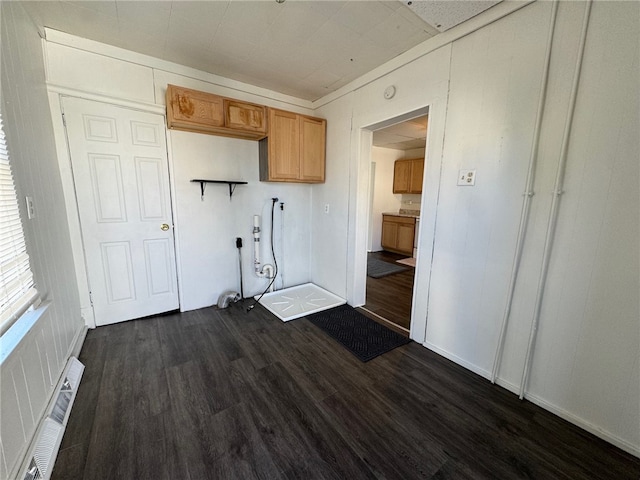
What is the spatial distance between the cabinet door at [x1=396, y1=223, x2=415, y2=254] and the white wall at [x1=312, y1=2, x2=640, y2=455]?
343cm

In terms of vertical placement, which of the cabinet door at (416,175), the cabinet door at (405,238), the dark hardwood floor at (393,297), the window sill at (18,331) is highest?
the cabinet door at (416,175)

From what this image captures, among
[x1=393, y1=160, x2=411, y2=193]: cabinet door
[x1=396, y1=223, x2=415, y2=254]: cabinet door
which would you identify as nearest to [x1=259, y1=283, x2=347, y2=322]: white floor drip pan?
[x1=396, y1=223, x2=415, y2=254]: cabinet door

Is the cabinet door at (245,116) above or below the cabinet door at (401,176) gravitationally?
above

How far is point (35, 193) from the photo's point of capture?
5.53ft

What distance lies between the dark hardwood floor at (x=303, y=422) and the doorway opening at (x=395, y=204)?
1986mm

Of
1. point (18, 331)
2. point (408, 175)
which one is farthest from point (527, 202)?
point (408, 175)

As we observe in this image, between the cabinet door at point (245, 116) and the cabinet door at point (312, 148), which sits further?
the cabinet door at point (312, 148)

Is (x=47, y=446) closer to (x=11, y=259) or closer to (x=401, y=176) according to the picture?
(x=11, y=259)

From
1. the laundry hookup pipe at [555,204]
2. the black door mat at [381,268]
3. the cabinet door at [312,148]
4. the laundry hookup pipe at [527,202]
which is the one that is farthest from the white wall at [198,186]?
the laundry hookup pipe at [555,204]

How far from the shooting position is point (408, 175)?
593 centimetres

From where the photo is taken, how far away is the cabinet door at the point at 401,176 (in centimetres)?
594

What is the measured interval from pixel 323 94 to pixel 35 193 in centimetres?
291

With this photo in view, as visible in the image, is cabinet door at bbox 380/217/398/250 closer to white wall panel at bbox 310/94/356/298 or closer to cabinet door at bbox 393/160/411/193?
cabinet door at bbox 393/160/411/193

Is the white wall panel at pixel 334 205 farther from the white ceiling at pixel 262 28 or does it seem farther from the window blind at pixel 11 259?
the window blind at pixel 11 259
